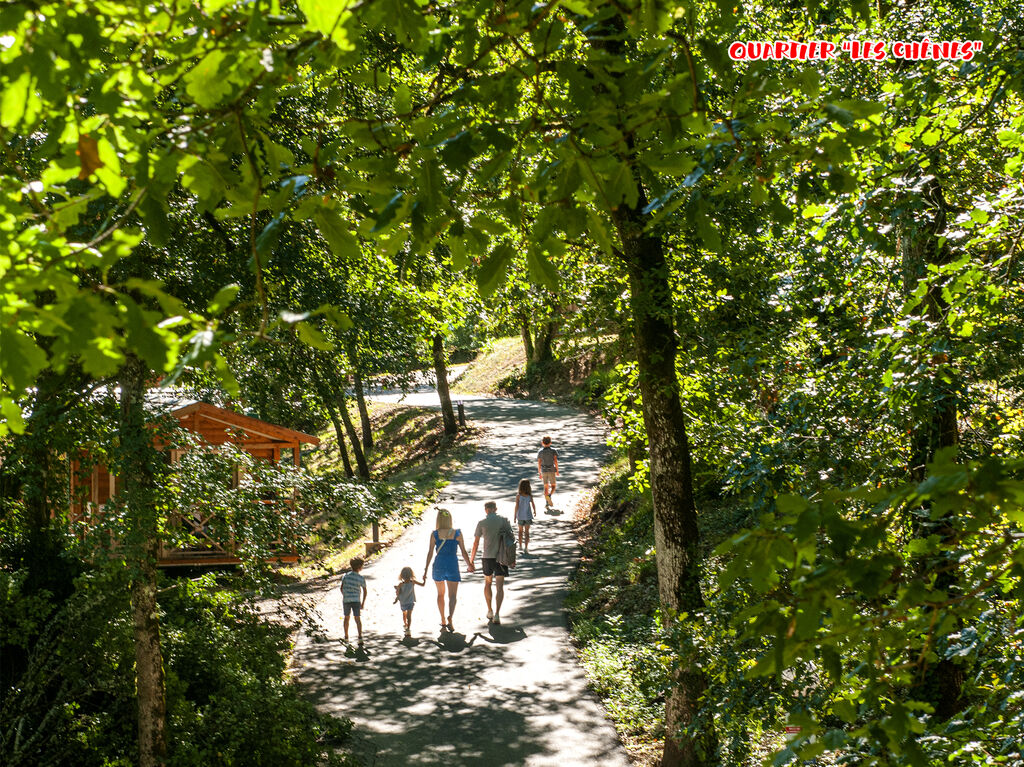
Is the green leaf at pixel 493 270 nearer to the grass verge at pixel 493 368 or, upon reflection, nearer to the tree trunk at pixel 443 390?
the tree trunk at pixel 443 390

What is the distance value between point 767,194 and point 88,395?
5658mm

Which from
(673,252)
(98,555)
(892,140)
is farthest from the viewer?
(673,252)

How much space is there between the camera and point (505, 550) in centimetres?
1294

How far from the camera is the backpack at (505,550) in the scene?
42.1ft

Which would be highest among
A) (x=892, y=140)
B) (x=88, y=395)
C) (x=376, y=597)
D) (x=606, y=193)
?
(x=892, y=140)

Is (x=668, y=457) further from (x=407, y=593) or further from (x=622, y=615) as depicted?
(x=407, y=593)

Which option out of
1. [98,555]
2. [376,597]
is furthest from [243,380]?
[376,597]

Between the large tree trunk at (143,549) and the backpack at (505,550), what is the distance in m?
5.82

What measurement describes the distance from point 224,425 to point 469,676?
6.12m

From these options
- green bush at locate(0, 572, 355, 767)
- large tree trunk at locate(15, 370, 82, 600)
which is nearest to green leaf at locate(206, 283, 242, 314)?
large tree trunk at locate(15, 370, 82, 600)

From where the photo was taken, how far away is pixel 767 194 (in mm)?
3180

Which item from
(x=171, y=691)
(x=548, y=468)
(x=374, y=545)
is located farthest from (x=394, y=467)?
(x=171, y=691)

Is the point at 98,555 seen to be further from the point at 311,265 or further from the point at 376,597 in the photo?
the point at 376,597

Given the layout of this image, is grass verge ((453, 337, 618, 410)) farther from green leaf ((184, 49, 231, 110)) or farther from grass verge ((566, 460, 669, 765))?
green leaf ((184, 49, 231, 110))
